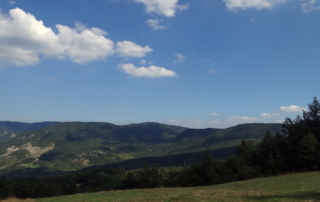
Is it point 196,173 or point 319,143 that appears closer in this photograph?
point 319,143

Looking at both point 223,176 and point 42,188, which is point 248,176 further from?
point 42,188

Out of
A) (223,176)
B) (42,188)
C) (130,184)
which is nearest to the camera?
(223,176)

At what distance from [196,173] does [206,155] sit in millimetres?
5398

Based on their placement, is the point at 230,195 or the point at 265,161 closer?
the point at 230,195

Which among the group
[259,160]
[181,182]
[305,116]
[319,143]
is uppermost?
[305,116]

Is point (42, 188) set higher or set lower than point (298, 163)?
Answer: lower

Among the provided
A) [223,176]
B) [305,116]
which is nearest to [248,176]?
[223,176]

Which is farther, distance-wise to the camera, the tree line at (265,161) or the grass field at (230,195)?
the tree line at (265,161)

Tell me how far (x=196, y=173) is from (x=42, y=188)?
185ft

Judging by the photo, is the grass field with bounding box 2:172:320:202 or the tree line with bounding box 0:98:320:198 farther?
the tree line with bounding box 0:98:320:198

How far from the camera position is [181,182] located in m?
65.2

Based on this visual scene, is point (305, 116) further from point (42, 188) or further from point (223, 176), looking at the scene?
point (42, 188)

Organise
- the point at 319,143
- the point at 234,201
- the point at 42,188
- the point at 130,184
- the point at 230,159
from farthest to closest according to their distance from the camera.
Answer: the point at 42,188 → the point at 130,184 → the point at 230,159 → the point at 319,143 → the point at 234,201

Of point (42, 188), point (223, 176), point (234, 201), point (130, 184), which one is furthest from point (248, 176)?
point (42, 188)
